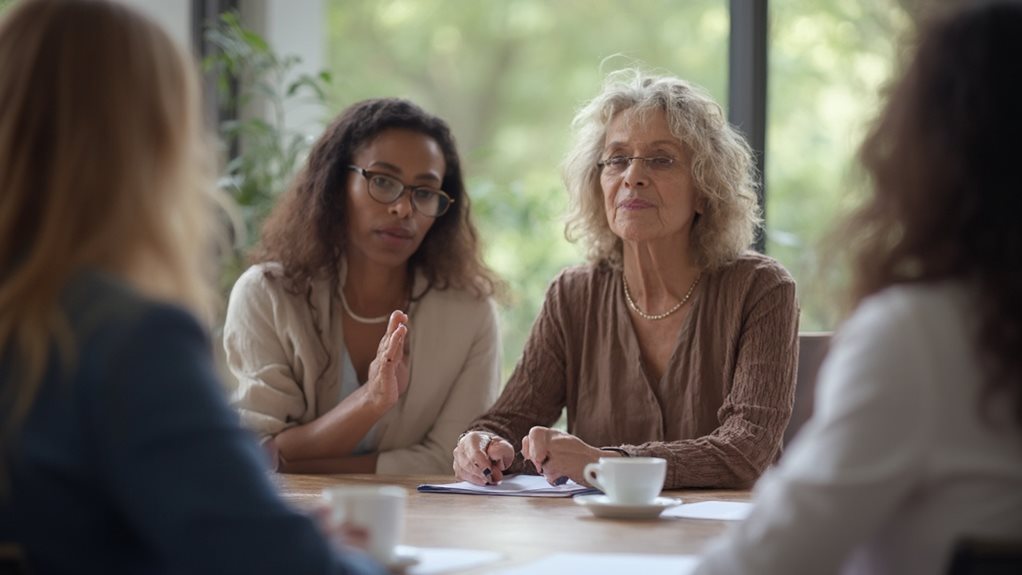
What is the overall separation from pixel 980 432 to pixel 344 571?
588 millimetres

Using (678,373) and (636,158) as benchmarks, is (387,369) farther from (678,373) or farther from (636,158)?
(636,158)

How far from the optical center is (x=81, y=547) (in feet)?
3.57

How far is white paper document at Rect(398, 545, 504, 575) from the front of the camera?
1.47 metres

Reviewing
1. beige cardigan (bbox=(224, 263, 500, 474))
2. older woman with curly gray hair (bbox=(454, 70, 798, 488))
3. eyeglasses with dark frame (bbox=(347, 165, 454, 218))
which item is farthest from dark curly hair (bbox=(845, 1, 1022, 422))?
eyeglasses with dark frame (bbox=(347, 165, 454, 218))

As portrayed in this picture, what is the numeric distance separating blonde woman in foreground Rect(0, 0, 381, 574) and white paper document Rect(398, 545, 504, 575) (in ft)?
0.85

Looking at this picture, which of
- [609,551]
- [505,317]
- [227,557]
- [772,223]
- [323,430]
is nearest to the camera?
[227,557]

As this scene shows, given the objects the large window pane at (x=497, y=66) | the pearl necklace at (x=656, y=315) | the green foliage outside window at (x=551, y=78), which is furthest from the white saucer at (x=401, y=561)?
the large window pane at (x=497, y=66)

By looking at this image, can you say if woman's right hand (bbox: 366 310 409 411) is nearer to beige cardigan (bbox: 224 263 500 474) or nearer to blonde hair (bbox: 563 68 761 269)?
beige cardigan (bbox: 224 263 500 474)

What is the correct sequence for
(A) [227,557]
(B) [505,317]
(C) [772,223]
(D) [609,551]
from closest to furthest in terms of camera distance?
(A) [227,557] < (D) [609,551] < (C) [772,223] < (B) [505,317]

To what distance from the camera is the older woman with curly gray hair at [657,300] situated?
263 centimetres

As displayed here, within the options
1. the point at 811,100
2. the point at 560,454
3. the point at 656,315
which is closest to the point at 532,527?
the point at 560,454

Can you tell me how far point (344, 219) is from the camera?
3.05 meters

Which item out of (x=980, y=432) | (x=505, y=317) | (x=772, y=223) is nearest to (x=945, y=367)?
(x=980, y=432)

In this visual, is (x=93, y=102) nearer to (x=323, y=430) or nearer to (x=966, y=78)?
(x=966, y=78)
